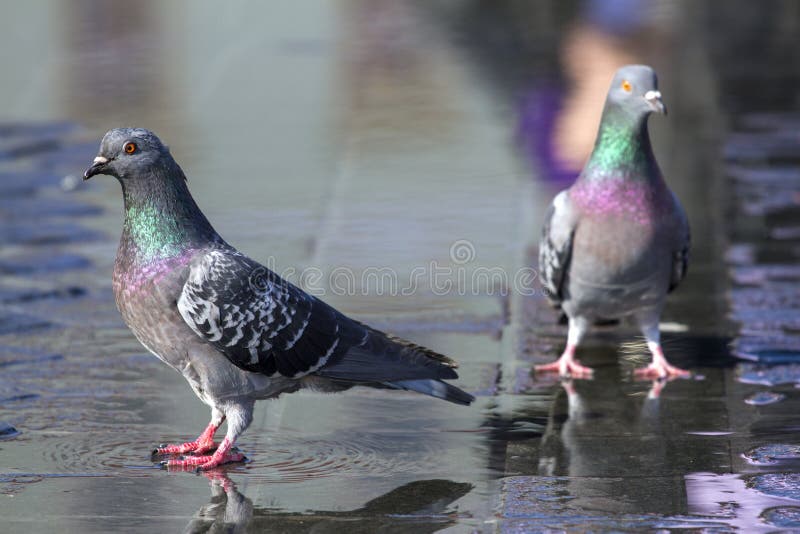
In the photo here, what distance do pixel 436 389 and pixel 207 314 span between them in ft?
3.76

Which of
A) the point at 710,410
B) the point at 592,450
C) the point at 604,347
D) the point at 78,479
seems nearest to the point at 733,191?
the point at 604,347

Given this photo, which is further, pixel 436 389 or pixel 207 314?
pixel 436 389

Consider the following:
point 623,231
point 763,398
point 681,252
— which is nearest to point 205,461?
point 623,231

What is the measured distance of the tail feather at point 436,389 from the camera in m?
6.40

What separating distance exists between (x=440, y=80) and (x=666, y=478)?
35.5 ft

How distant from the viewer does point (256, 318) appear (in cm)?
614

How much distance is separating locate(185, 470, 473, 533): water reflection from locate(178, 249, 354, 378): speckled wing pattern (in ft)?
2.02

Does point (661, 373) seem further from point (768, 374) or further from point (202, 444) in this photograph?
point (202, 444)

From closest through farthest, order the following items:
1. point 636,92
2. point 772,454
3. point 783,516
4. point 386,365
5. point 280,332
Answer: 1. point 783,516
2. point 772,454
3. point 280,332
4. point 386,365
5. point 636,92

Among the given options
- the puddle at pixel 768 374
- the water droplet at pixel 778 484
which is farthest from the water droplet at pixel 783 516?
the puddle at pixel 768 374

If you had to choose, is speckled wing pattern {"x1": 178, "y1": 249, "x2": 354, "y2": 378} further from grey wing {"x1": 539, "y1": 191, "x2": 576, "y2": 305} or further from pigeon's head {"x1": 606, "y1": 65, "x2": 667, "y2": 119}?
pigeon's head {"x1": 606, "y1": 65, "x2": 667, "y2": 119}

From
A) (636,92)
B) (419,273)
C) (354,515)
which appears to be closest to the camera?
(354,515)

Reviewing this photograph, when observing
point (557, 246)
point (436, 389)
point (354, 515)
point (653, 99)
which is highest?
point (653, 99)

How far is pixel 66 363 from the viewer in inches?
298
